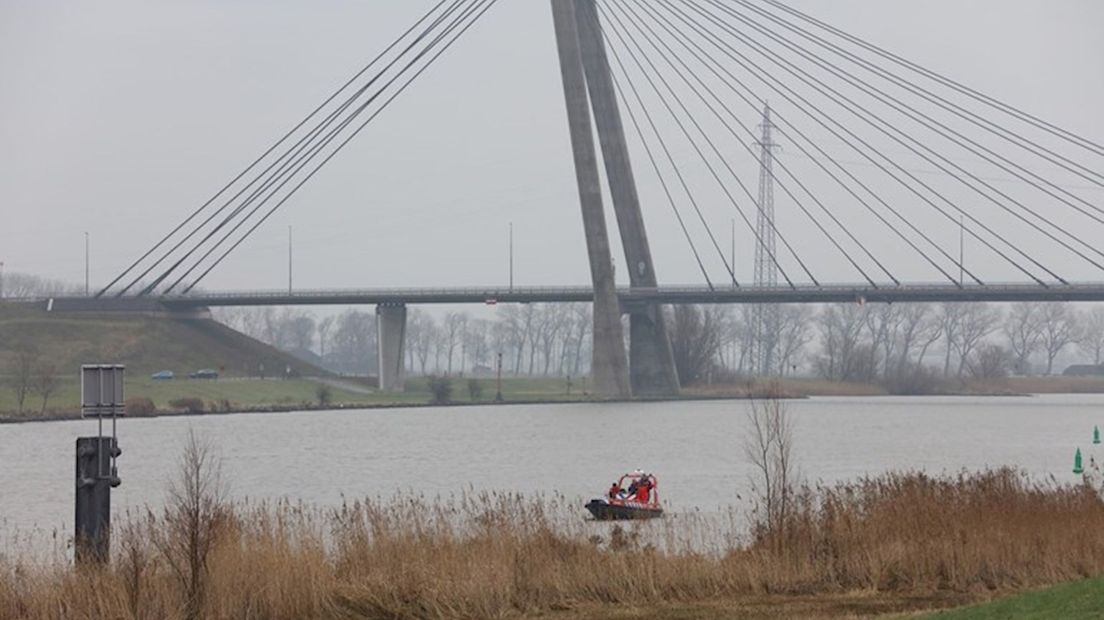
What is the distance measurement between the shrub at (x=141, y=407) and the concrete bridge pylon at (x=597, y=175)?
2001 cm

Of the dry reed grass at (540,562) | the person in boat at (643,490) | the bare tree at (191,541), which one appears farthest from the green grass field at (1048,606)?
the person in boat at (643,490)

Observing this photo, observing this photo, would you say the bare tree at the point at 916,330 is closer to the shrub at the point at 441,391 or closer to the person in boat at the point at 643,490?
the shrub at the point at 441,391

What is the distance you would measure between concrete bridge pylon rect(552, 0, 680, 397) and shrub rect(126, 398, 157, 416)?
20015mm

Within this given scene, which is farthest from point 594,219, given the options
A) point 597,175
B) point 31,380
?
point 31,380

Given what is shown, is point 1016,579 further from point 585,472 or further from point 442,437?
point 442,437

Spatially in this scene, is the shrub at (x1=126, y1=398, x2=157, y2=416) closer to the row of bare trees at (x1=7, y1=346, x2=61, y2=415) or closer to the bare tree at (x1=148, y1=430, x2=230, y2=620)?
the row of bare trees at (x1=7, y1=346, x2=61, y2=415)

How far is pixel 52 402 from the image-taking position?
7762cm

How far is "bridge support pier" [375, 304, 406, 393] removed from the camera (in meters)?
98.1

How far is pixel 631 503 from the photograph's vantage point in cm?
3138

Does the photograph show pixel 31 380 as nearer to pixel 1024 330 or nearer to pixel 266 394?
pixel 266 394

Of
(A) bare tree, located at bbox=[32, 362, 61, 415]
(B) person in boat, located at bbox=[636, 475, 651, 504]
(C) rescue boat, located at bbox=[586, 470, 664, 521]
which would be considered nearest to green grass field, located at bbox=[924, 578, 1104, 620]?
(C) rescue boat, located at bbox=[586, 470, 664, 521]

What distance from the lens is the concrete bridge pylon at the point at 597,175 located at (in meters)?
75.4

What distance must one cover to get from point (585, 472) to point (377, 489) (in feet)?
22.3

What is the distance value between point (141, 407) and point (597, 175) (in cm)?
2169
